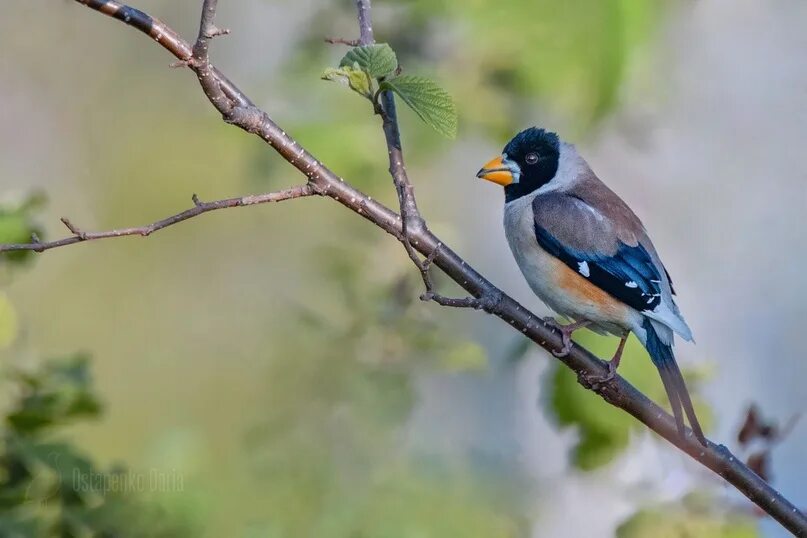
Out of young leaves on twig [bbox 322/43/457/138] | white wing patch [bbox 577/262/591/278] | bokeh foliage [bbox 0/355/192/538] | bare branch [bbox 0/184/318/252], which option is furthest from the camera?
white wing patch [bbox 577/262/591/278]

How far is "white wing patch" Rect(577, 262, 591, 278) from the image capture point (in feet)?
9.52

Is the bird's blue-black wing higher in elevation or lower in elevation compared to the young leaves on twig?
higher

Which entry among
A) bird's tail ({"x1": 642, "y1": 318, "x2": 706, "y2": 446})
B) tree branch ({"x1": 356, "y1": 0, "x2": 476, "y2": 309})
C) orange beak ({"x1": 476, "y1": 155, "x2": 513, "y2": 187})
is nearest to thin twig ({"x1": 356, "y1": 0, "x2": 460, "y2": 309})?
tree branch ({"x1": 356, "y1": 0, "x2": 476, "y2": 309})

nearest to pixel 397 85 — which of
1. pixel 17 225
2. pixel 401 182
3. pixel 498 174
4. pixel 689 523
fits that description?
pixel 401 182

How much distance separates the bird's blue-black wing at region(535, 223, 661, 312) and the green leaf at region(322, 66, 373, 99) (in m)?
1.20

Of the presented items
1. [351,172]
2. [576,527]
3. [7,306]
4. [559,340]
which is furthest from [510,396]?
[7,306]

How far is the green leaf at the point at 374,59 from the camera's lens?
1795 mm

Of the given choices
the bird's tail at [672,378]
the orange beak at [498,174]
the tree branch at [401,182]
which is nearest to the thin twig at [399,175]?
the tree branch at [401,182]

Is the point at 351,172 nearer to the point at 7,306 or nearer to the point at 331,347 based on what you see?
the point at 331,347

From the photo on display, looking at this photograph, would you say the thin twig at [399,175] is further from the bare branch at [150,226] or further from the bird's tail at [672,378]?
the bird's tail at [672,378]

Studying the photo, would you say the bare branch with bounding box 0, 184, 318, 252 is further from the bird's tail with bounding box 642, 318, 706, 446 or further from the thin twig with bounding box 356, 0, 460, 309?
the bird's tail with bounding box 642, 318, 706, 446

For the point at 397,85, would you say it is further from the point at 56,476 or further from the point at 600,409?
the point at 600,409

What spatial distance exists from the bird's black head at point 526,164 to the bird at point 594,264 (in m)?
0.02

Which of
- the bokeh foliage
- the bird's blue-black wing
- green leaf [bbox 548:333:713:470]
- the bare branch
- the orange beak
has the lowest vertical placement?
the bokeh foliage
